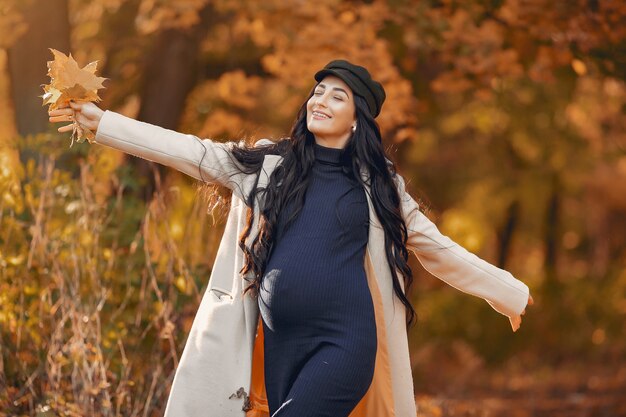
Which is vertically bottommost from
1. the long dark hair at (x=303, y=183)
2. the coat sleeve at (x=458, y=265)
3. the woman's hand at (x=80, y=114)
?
the coat sleeve at (x=458, y=265)

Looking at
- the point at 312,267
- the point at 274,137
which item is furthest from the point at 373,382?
the point at 274,137

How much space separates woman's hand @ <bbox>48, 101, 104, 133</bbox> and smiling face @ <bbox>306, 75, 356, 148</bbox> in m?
0.81

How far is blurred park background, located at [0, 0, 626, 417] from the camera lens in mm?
5156

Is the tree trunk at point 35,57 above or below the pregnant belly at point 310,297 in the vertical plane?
above

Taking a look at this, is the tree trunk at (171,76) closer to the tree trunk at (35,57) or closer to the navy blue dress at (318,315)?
the tree trunk at (35,57)

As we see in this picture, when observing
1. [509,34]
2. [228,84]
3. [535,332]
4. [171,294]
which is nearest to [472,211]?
[535,332]

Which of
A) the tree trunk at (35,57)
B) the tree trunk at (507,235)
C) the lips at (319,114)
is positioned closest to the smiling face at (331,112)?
the lips at (319,114)

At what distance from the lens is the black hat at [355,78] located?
13.0 feet

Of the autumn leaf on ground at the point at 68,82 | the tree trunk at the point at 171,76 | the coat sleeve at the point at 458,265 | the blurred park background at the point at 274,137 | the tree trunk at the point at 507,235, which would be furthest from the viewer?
the tree trunk at the point at 507,235

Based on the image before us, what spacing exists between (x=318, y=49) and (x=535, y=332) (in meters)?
6.80

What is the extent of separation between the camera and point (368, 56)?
8023 millimetres

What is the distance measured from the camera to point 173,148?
3.84 meters

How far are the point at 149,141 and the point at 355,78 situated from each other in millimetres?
835

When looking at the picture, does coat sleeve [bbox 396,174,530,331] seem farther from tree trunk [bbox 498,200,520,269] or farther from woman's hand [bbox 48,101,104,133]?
tree trunk [bbox 498,200,520,269]
